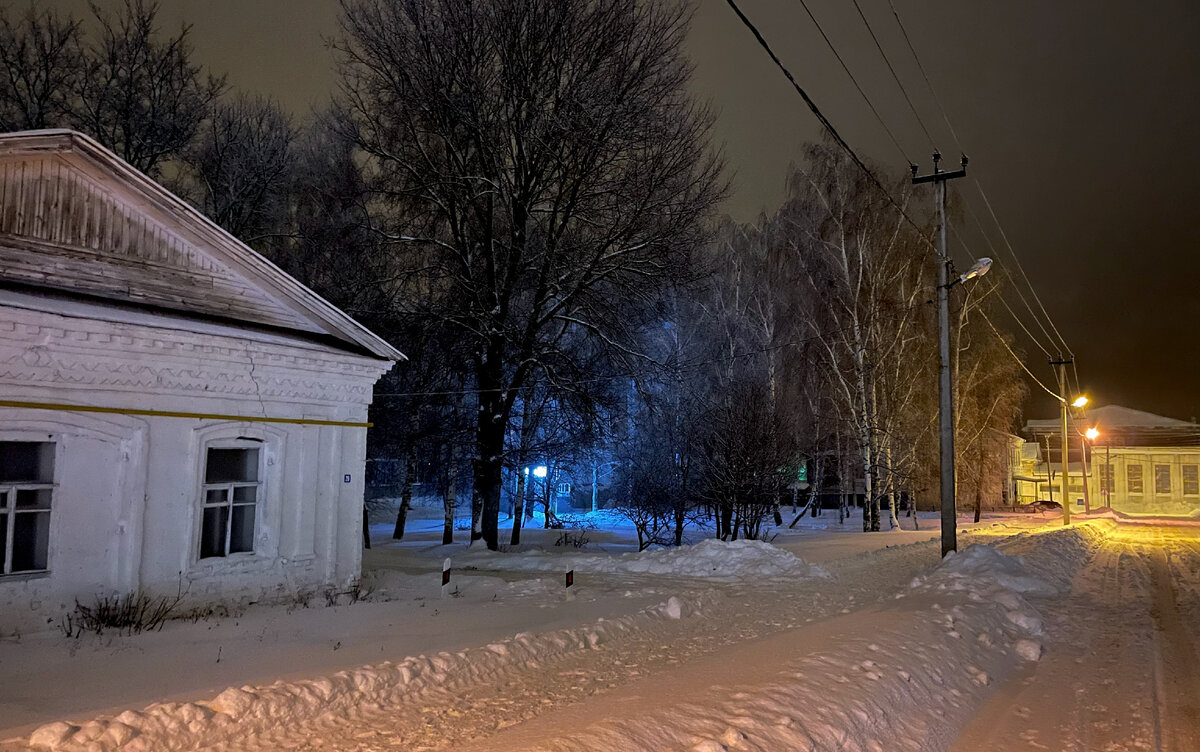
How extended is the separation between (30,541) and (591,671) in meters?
6.99

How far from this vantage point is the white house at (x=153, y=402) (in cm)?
941

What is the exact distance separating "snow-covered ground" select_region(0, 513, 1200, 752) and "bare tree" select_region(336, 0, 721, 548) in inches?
377

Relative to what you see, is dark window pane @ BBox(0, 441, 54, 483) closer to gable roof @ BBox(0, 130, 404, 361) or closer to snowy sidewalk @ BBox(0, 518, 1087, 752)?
gable roof @ BBox(0, 130, 404, 361)

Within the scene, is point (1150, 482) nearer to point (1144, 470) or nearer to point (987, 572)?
point (1144, 470)

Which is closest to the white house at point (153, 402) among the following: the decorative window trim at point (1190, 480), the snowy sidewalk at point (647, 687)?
the snowy sidewalk at point (647, 687)

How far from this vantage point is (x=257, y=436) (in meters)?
11.6

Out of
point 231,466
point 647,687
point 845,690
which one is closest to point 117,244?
point 231,466

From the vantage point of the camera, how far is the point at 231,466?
11.6 metres

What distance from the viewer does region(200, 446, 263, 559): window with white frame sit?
1122 centimetres

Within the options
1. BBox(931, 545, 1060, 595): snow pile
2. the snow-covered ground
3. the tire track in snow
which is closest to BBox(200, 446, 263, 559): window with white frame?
the snow-covered ground

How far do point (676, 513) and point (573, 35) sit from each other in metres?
14.5

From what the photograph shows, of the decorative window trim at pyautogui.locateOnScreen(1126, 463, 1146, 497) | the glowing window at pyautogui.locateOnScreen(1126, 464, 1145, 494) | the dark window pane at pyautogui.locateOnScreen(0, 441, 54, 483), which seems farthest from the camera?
the glowing window at pyautogui.locateOnScreen(1126, 464, 1145, 494)

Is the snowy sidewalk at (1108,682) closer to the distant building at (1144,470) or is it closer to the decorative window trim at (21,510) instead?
the decorative window trim at (21,510)

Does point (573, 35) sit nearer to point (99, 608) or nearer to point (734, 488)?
point (734, 488)
